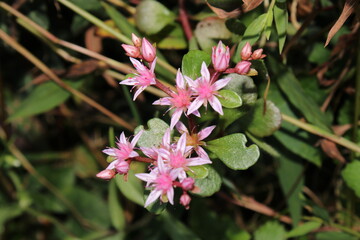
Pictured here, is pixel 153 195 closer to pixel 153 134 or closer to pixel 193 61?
pixel 153 134

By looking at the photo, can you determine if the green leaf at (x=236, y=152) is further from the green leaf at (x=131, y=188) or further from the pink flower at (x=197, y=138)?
the green leaf at (x=131, y=188)

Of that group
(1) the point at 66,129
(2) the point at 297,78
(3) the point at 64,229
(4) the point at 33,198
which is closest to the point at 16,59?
(1) the point at 66,129

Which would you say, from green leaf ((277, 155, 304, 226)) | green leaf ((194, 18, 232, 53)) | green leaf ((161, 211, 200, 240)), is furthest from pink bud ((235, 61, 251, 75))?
green leaf ((161, 211, 200, 240))

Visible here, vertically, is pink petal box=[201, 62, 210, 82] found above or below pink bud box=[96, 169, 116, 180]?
above

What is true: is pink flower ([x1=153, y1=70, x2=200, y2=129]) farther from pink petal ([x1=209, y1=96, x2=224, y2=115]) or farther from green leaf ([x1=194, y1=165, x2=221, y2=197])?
green leaf ([x1=194, y1=165, x2=221, y2=197])

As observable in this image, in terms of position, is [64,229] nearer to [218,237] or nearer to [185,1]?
[218,237]

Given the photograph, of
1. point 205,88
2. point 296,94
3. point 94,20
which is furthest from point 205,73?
point 94,20

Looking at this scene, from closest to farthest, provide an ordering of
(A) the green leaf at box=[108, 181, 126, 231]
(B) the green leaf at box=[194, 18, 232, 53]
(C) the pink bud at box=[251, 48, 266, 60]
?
(C) the pink bud at box=[251, 48, 266, 60], (B) the green leaf at box=[194, 18, 232, 53], (A) the green leaf at box=[108, 181, 126, 231]
